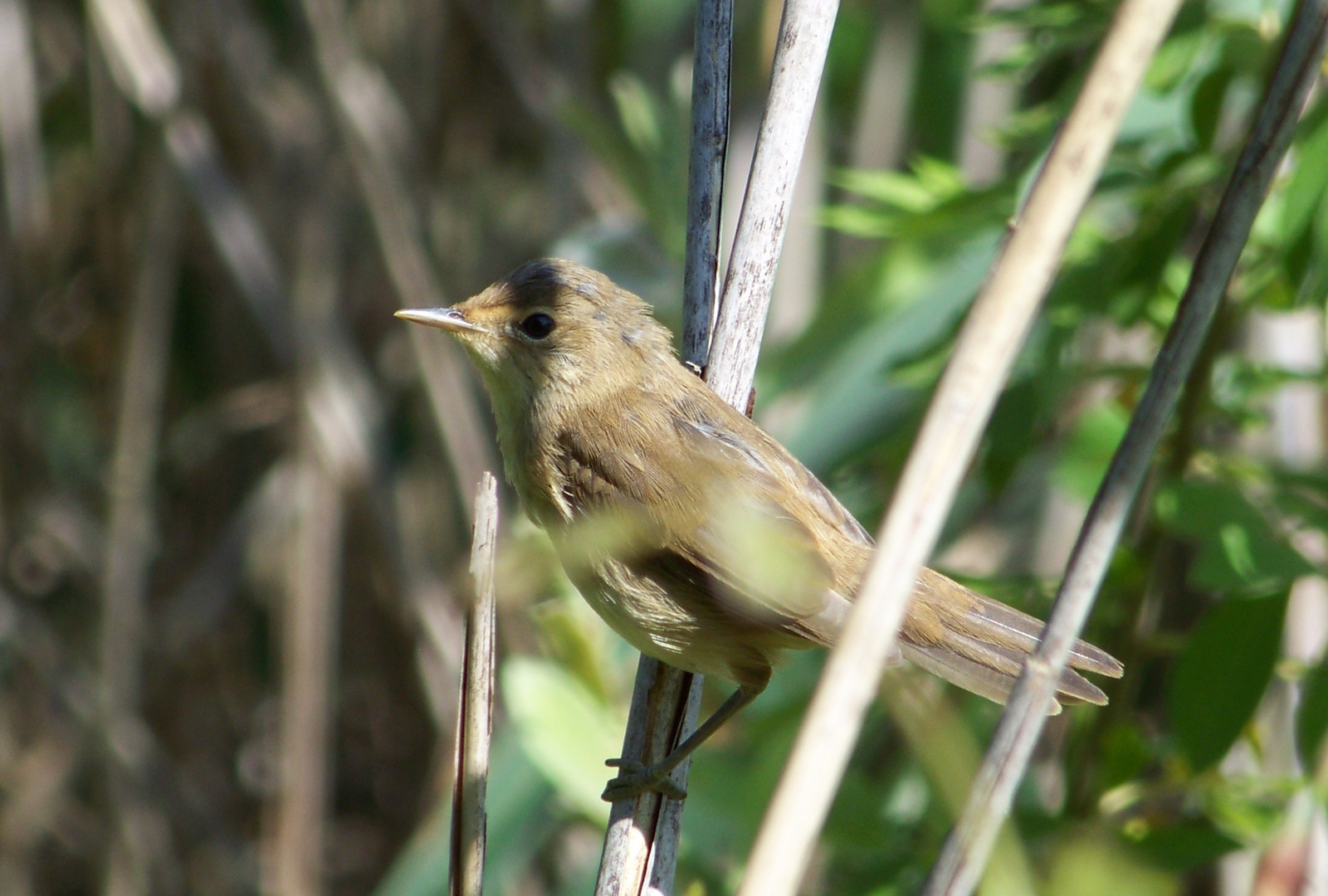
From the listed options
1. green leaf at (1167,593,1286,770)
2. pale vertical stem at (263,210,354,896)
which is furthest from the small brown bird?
pale vertical stem at (263,210,354,896)

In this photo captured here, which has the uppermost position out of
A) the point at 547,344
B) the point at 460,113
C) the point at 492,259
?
the point at 460,113

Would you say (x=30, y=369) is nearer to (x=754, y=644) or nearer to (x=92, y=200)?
(x=92, y=200)

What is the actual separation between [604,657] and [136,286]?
234cm

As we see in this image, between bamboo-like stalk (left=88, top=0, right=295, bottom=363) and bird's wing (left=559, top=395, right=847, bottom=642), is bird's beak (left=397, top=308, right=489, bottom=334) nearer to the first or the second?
bird's wing (left=559, top=395, right=847, bottom=642)

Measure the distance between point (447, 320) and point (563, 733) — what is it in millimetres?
682

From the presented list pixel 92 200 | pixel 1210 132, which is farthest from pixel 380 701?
pixel 1210 132

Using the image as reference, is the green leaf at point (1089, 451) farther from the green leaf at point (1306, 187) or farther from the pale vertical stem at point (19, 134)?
the pale vertical stem at point (19, 134)

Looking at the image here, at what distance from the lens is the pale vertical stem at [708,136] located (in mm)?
1686

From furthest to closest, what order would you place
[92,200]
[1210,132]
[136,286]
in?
[92,200]
[136,286]
[1210,132]

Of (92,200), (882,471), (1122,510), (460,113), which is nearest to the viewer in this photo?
(1122,510)

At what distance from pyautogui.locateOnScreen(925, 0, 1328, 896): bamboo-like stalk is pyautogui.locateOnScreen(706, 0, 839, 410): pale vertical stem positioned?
1.85 ft

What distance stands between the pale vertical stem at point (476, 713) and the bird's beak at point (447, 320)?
79cm

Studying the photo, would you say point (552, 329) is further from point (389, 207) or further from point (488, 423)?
point (488, 423)

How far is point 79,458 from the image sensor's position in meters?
4.43
